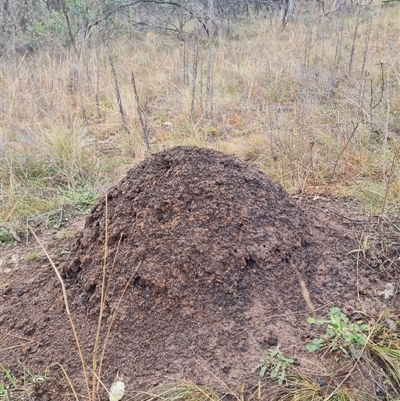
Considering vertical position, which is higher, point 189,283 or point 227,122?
point 189,283

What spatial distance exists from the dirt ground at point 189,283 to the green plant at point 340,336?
0.06 metres

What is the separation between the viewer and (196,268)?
66.8 inches

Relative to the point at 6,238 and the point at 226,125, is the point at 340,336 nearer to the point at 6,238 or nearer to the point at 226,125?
the point at 6,238

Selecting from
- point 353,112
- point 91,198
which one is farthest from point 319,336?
point 353,112

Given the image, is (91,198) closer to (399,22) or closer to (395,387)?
(395,387)

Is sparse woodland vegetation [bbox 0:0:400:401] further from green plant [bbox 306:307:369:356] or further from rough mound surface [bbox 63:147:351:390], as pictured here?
rough mound surface [bbox 63:147:351:390]

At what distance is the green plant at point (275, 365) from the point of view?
4.62 ft

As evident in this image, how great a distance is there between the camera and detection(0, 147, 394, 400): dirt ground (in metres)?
1.53

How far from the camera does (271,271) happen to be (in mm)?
1759

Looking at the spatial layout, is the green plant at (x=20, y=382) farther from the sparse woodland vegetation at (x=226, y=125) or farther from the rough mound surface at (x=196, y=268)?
the sparse woodland vegetation at (x=226, y=125)

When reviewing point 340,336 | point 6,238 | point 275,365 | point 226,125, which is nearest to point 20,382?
point 275,365

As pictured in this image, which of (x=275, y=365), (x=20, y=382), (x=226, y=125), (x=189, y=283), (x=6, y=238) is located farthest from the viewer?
(x=226, y=125)

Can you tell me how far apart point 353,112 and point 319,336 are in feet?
9.80

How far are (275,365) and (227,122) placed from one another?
344 centimetres
